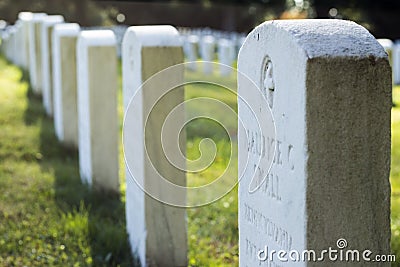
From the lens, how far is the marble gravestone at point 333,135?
2.50m

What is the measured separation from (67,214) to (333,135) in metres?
3.18

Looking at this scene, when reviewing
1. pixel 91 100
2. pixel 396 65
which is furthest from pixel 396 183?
pixel 396 65

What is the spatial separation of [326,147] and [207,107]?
6569mm

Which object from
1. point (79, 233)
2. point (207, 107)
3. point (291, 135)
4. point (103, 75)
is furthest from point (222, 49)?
point (291, 135)

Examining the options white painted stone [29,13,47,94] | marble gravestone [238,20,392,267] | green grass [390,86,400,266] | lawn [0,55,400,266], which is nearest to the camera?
marble gravestone [238,20,392,267]

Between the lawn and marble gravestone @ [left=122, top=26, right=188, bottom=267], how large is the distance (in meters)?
0.20

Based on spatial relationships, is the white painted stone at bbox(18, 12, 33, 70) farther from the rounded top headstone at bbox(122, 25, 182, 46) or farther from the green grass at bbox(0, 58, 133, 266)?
the rounded top headstone at bbox(122, 25, 182, 46)

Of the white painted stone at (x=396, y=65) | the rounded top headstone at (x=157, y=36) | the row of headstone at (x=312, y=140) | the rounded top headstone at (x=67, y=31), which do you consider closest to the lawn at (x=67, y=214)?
the rounded top headstone at (x=67, y=31)

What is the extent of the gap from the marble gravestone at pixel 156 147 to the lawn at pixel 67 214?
0.20m

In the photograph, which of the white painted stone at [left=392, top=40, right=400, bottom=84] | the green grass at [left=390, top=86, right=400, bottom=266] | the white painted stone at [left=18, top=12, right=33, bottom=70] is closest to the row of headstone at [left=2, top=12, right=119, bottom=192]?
the green grass at [left=390, top=86, right=400, bottom=266]

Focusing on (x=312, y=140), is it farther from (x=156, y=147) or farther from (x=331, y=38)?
(x=156, y=147)

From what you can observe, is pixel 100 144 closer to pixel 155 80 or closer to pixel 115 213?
pixel 115 213

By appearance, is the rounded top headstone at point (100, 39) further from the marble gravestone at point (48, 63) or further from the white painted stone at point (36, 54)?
the white painted stone at point (36, 54)

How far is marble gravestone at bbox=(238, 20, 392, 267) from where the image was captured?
2.50 metres
